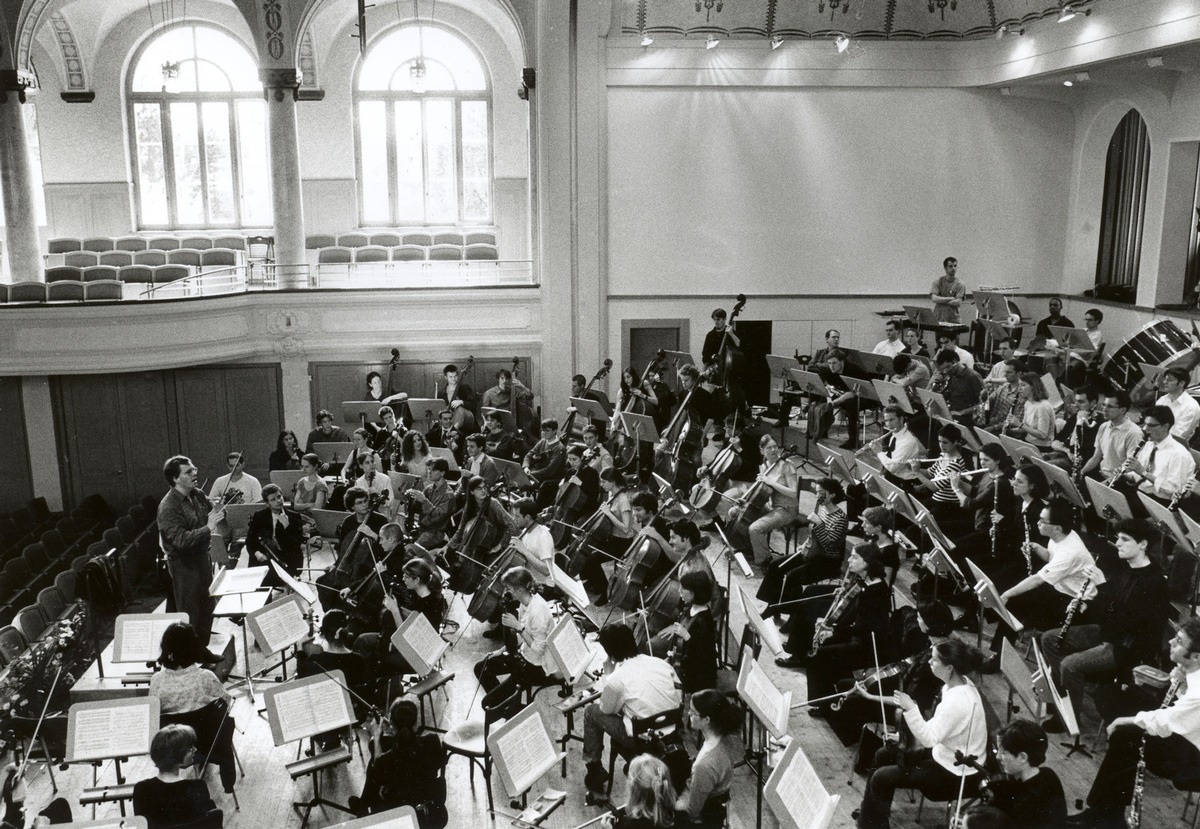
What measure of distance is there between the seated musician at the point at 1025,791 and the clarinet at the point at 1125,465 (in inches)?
160

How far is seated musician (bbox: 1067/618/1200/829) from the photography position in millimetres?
→ 5629

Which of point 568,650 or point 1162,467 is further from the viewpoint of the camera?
point 1162,467

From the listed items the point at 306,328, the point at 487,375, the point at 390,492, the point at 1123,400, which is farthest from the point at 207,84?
the point at 1123,400

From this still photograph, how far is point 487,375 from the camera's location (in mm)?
16500

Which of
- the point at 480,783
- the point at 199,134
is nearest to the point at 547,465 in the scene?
the point at 480,783

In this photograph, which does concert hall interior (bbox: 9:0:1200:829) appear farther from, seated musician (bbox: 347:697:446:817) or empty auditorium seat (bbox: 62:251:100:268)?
empty auditorium seat (bbox: 62:251:100:268)

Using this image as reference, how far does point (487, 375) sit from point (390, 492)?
19.7ft

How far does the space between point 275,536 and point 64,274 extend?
10661 mm

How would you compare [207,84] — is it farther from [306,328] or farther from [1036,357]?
[1036,357]

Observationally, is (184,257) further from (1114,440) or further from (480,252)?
(1114,440)

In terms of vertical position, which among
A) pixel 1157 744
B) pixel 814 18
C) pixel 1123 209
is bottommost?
pixel 1157 744

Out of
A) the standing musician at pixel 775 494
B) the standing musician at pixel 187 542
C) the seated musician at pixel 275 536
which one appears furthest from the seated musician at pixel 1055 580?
the standing musician at pixel 187 542

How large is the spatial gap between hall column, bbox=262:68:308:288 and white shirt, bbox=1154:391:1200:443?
11730 mm

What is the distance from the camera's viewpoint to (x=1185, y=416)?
9469 mm
